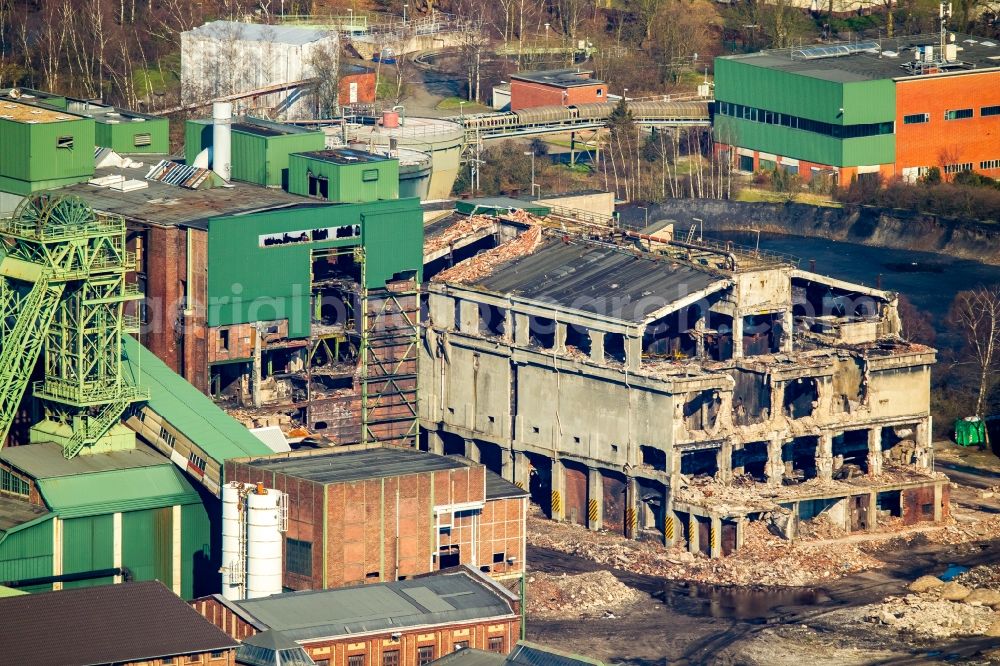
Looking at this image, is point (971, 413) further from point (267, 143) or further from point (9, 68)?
point (9, 68)

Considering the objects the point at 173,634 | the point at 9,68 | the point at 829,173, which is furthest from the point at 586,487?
the point at 9,68

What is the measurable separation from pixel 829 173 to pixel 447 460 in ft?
247

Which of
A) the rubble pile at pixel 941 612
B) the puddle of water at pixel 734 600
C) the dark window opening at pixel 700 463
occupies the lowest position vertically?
the puddle of water at pixel 734 600

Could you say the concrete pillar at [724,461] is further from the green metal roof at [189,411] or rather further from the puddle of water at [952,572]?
the green metal roof at [189,411]

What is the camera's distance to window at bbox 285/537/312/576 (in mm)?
101438

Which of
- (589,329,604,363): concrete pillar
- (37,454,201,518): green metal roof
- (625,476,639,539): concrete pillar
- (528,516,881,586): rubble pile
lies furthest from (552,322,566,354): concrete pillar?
(37,454,201,518): green metal roof

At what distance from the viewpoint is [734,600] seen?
109438 mm

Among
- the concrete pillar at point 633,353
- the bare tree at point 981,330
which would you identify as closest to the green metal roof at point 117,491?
the concrete pillar at point 633,353

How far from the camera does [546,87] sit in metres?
186

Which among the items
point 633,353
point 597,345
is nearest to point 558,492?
point 597,345

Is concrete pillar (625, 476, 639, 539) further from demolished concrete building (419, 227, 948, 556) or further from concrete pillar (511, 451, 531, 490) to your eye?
concrete pillar (511, 451, 531, 490)

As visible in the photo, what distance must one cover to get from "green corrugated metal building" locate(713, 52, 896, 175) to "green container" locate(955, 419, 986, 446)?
46708 millimetres

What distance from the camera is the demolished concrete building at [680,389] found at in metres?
116

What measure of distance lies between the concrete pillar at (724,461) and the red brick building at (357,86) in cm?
6939
